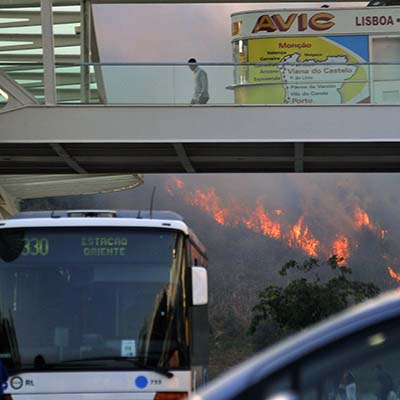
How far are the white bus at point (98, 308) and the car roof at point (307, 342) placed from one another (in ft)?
25.2

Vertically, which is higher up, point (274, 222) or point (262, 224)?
point (274, 222)

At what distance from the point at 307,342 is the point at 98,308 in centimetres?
812

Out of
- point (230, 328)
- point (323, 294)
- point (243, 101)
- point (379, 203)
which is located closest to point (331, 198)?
point (379, 203)

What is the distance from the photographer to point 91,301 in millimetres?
11492

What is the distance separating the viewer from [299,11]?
27.7 m

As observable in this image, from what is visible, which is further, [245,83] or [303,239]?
[303,239]

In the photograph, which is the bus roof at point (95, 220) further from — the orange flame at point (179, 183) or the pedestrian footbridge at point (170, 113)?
the orange flame at point (179, 183)

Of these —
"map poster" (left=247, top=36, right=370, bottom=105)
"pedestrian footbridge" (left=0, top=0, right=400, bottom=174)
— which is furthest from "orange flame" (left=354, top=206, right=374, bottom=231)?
"map poster" (left=247, top=36, right=370, bottom=105)

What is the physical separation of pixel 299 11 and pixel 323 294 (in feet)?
27.9

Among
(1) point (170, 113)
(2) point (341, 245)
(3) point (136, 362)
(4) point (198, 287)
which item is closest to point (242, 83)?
(1) point (170, 113)

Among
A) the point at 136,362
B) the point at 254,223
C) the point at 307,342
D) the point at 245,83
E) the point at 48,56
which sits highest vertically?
the point at 48,56

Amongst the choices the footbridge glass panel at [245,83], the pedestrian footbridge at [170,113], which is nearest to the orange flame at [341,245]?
the pedestrian footbridge at [170,113]

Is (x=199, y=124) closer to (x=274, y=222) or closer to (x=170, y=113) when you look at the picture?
(x=170, y=113)

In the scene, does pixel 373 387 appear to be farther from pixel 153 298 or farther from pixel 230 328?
pixel 230 328
